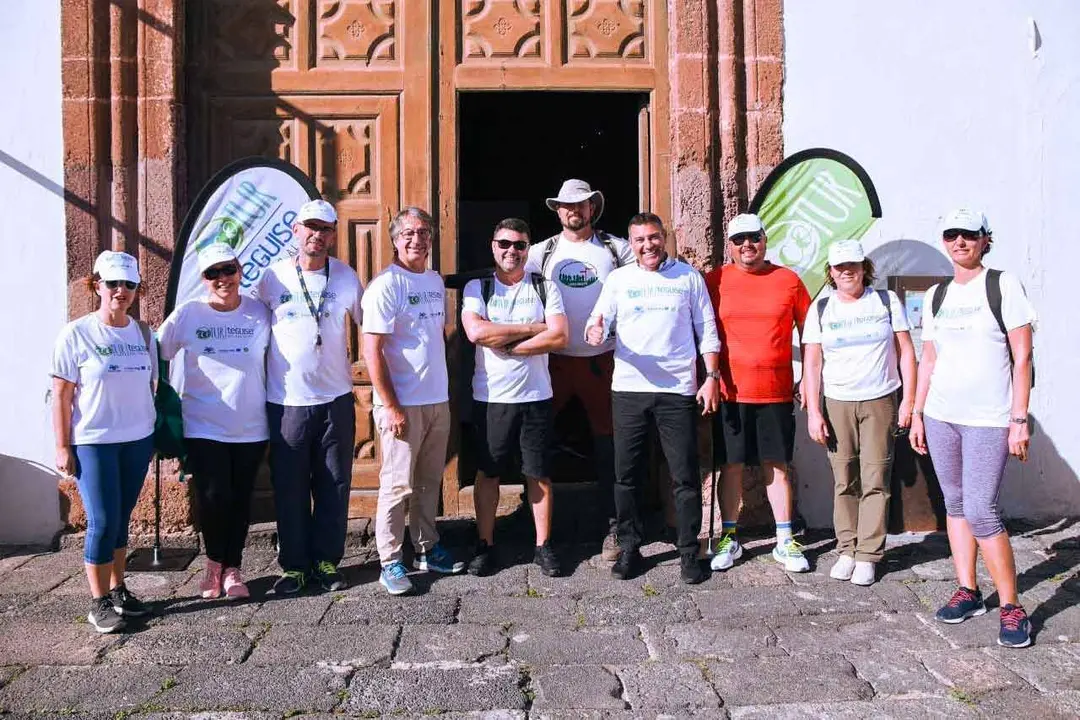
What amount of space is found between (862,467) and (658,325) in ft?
4.19

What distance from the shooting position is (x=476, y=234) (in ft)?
34.4

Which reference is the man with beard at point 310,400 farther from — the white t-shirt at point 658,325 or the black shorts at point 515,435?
the white t-shirt at point 658,325

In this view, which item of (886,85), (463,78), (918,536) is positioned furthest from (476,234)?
(918,536)

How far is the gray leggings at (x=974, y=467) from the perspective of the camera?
14.0ft

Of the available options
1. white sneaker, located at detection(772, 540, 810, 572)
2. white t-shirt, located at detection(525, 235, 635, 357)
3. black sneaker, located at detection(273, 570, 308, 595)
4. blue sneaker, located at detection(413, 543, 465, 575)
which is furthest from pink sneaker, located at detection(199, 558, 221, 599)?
white sneaker, located at detection(772, 540, 810, 572)

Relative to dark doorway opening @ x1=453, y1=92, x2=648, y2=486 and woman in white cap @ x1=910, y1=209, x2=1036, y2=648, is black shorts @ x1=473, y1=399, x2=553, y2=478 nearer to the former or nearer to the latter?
woman in white cap @ x1=910, y1=209, x2=1036, y2=648

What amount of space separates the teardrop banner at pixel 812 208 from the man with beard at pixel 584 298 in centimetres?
95

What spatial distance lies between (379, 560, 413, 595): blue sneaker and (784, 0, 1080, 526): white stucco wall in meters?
3.32

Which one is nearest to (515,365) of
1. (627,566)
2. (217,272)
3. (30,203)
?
(627,566)

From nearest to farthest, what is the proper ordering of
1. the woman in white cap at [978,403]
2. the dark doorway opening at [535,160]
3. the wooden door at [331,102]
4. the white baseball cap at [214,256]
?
the woman in white cap at [978,403] → the white baseball cap at [214,256] → the wooden door at [331,102] → the dark doorway opening at [535,160]

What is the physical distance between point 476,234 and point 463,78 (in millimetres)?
4482

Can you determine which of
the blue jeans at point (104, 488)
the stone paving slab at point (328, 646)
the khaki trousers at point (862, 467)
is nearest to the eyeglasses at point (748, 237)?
the khaki trousers at point (862, 467)

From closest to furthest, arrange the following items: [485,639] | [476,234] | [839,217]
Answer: [485,639], [839,217], [476,234]

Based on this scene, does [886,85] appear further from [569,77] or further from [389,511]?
[389,511]
